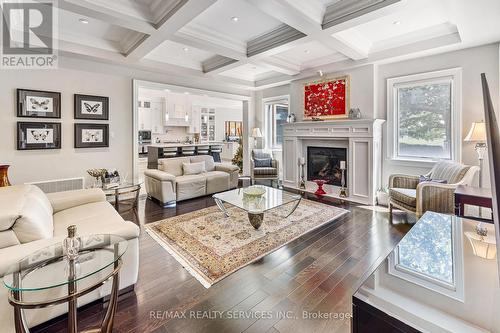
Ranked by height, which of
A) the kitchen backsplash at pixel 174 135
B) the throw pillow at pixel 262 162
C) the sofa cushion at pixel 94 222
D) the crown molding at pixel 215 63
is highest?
the crown molding at pixel 215 63

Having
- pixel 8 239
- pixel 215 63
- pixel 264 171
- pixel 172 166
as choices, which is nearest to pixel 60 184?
pixel 172 166

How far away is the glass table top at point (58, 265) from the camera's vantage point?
1.37 m

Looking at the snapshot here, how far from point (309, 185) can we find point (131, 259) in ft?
14.9

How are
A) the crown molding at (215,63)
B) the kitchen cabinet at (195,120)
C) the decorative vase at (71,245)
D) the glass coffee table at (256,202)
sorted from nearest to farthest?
1. the decorative vase at (71,245)
2. the glass coffee table at (256,202)
3. the crown molding at (215,63)
4. the kitchen cabinet at (195,120)

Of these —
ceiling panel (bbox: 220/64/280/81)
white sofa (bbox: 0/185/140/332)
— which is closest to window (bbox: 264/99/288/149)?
ceiling panel (bbox: 220/64/280/81)

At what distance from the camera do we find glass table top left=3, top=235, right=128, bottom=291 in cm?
137

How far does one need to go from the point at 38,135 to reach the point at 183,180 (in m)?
2.36

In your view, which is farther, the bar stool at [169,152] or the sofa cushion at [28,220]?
the bar stool at [169,152]

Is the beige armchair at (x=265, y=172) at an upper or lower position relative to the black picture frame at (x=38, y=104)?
lower

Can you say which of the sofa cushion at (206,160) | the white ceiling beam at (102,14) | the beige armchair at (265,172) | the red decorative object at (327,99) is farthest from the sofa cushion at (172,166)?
the red decorative object at (327,99)

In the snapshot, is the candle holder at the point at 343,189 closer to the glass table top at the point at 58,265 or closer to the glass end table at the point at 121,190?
the glass end table at the point at 121,190

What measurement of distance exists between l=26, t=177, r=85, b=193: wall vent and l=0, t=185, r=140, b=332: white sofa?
1528 mm

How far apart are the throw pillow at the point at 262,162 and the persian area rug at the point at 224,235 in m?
2.11

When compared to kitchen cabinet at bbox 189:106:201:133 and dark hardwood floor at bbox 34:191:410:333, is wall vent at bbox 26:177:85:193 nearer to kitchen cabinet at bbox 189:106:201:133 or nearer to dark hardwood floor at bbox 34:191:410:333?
dark hardwood floor at bbox 34:191:410:333
